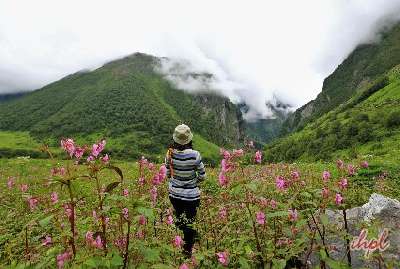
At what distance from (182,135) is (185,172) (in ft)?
2.61

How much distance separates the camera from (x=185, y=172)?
992 cm

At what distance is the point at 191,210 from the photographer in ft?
32.8

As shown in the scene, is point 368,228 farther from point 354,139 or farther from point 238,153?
point 354,139

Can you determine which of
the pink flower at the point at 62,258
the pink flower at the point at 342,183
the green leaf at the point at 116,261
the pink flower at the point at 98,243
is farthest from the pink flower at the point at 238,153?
the pink flower at the point at 62,258

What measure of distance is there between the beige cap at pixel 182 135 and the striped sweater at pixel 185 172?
0.73ft

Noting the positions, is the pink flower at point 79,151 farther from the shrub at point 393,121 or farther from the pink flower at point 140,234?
the shrub at point 393,121

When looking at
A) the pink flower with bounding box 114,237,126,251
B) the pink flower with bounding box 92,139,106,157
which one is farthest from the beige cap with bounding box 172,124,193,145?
the pink flower with bounding box 92,139,106,157

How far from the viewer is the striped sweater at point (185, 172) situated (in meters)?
9.91

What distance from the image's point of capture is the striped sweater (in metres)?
9.91

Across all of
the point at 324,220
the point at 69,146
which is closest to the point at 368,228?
the point at 324,220

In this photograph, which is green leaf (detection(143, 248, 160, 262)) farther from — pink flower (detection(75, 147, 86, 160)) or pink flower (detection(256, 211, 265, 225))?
pink flower (detection(256, 211, 265, 225))

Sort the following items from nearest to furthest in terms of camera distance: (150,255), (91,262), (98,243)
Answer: (91,262) → (150,255) → (98,243)

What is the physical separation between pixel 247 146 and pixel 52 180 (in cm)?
412

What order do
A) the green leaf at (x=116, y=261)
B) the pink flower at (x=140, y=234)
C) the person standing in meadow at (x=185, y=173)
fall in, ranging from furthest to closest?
the person standing in meadow at (x=185, y=173), the pink flower at (x=140, y=234), the green leaf at (x=116, y=261)
